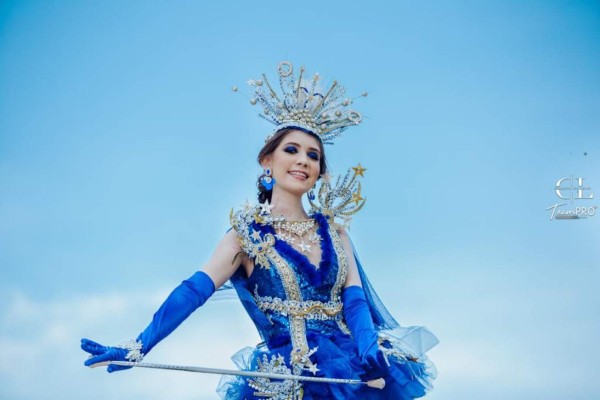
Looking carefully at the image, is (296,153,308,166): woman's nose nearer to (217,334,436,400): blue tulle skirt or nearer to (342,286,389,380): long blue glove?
(342,286,389,380): long blue glove

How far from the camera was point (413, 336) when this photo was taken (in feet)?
12.4

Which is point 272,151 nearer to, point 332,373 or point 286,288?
point 286,288

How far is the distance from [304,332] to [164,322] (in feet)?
2.17

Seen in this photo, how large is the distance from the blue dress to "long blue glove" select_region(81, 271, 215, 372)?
0.27 meters

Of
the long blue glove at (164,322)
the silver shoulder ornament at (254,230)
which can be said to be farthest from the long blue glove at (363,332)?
the long blue glove at (164,322)

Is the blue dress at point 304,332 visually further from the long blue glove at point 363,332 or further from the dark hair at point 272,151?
the dark hair at point 272,151

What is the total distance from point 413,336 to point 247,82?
1.59 m

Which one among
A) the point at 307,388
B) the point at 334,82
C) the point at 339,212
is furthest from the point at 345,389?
the point at 334,82

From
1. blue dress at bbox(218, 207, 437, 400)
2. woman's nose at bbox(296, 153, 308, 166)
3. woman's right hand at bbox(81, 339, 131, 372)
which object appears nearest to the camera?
woman's right hand at bbox(81, 339, 131, 372)

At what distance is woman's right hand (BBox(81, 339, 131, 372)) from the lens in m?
3.16

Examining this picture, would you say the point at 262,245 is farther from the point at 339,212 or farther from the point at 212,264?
the point at 339,212

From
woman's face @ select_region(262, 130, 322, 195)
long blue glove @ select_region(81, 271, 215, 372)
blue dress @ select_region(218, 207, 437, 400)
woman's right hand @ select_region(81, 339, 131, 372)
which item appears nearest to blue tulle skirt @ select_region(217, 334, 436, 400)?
blue dress @ select_region(218, 207, 437, 400)

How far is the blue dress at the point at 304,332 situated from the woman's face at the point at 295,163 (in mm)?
240

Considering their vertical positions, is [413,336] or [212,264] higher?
[212,264]
